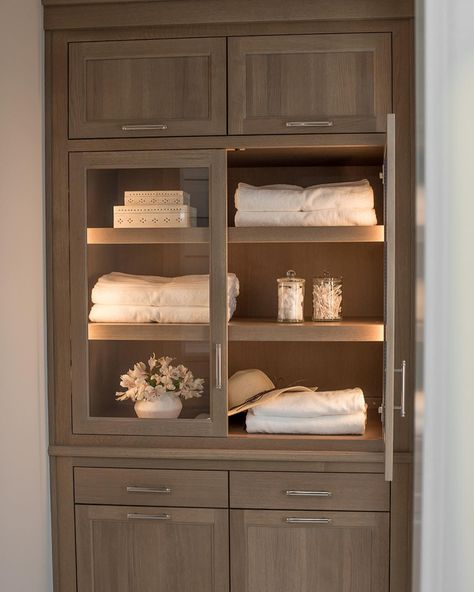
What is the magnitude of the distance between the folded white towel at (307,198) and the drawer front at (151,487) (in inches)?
33.9

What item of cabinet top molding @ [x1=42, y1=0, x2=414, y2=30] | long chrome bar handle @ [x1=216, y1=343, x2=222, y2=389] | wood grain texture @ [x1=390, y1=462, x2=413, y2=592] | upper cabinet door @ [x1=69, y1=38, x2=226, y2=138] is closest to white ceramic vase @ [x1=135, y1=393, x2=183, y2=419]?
long chrome bar handle @ [x1=216, y1=343, x2=222, y2=389]

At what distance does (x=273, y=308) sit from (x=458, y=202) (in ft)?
7.13

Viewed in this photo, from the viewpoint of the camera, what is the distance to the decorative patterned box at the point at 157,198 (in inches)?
86.5

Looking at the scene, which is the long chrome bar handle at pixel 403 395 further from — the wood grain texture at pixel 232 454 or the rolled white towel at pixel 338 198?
the rolled white towel at pixel 338 198

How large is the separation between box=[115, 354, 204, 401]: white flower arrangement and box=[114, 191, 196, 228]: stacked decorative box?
43 cm

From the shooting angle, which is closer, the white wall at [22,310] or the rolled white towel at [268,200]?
the white wall at [22,310]

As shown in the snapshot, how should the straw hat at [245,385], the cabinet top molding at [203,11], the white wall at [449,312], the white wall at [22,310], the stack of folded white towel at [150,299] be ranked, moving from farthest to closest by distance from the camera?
the straw hat at [245,385], the stack of folded white towel at [150,299], the cabinet top molding at [203,11], the white wall at [22,310], the white wall at [449,312]

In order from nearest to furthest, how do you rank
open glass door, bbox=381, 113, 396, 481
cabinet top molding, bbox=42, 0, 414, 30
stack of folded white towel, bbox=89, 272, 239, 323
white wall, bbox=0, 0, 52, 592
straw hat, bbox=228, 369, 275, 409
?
open glass door, bbox=381, 113, 396, 481 < white wall, bbox=0, 0, 52, 592 < cabinet top molding, bbox=42, 0, 414, 30 < stack of folded white towel, bbox=89, 272, 239, 323 < straw hat, bbox=228, 369, 275, 409

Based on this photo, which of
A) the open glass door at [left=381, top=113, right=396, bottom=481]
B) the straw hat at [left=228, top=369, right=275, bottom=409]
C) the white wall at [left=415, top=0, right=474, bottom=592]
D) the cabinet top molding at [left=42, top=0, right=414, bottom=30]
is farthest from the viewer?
the straw hat at [left=228, top=369, right=275, bottom=409]

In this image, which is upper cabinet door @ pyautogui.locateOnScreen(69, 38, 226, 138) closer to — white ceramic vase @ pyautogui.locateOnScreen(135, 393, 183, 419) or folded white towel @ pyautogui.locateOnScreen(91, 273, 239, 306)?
folded white towel @ pyautogui.locateOnScreen(91, 273, 239, 306)

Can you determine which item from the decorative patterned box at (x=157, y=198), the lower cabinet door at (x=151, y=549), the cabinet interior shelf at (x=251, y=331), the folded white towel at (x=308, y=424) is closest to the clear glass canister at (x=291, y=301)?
the cabinet interior shelf at (x=251, y=331)

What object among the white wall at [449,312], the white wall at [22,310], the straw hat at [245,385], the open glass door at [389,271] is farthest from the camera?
the straw hat at [245,385]

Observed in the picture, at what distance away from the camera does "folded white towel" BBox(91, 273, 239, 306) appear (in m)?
2.20

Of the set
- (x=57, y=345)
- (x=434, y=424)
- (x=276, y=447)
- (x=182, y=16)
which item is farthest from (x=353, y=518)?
(x=434, y=424)
